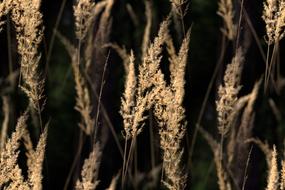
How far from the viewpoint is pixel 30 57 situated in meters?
1.85

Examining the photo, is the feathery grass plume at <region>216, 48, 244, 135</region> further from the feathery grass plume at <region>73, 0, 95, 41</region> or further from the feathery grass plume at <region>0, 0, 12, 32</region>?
the feathery grass plume at <region>0, 0, 12, 32</region>

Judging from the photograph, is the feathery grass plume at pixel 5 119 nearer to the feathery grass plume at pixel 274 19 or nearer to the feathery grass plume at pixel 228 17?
the feathery grass plume at pixel 228 17

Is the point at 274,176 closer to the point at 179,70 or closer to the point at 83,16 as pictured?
the point at 179,70

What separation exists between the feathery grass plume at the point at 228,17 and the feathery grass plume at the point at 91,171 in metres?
0.62

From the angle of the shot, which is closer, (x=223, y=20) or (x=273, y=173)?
(x=273, y=173)

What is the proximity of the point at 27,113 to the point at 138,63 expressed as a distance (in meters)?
0.45

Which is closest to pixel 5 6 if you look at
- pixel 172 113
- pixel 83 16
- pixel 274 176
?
pixel 83 16

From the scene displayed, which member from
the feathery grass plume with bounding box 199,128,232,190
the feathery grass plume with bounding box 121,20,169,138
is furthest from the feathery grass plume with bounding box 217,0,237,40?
the feathery grass plume with bounding box 199,128,232,190

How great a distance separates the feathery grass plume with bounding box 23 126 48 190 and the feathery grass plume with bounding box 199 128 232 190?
0.57 meters

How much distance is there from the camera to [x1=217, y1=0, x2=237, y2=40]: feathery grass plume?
6.05 ft

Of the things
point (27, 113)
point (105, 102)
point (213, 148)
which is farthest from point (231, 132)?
point (27, 113)

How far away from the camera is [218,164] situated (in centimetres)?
185

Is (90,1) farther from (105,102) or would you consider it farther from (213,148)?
(213,148)

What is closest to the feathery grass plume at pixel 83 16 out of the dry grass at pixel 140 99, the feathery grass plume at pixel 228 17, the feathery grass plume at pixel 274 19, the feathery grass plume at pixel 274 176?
the dry grass at pixel 140 99
